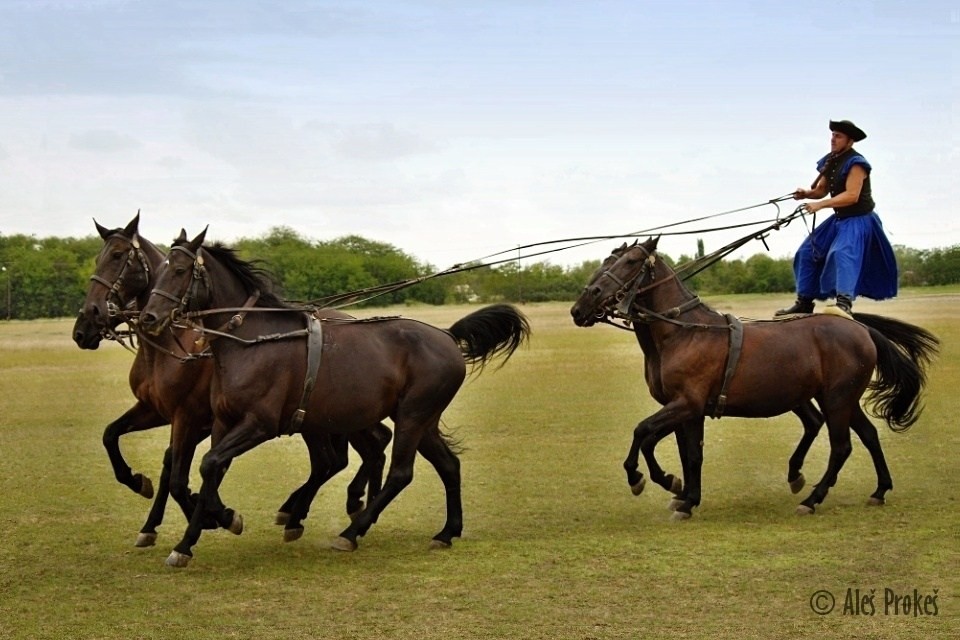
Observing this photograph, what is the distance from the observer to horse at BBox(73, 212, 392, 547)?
9375 mm

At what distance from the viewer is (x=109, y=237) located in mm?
9500

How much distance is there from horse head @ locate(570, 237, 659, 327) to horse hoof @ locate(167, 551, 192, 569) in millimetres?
3733

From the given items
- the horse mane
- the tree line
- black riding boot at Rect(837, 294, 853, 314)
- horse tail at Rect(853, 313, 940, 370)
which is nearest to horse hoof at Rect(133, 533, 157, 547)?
the horse mane

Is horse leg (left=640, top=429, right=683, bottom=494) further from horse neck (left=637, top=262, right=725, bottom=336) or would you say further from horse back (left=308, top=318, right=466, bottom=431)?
horse back (left=308, top=318, right=466, bottom=431)

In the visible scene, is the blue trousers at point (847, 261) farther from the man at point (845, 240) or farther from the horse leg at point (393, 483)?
the horse leg at point (393, 483)

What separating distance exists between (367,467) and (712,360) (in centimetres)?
312

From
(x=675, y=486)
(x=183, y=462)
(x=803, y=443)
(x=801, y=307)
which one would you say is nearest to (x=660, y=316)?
(x=675, y=486)

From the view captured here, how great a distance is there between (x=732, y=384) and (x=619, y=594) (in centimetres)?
341

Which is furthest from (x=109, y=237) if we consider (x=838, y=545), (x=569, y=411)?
(x=569, y=411)

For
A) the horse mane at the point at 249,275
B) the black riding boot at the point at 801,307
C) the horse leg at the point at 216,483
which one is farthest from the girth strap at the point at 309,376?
the black riding boot at the point at 801,307

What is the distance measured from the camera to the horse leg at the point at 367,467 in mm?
10828

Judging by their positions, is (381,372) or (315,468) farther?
(315,468)

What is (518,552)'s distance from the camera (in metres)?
9.05

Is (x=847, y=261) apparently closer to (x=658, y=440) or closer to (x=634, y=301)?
(x=634, y=301)
